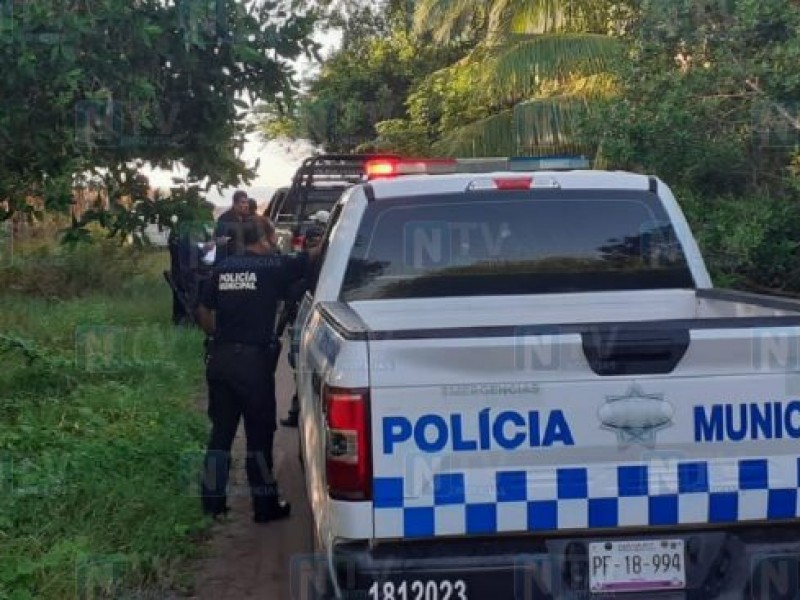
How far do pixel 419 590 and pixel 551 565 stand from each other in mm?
432

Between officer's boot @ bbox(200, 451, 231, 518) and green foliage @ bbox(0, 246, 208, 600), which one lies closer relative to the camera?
green foliage @ bbox(0, 246, 208, 600)

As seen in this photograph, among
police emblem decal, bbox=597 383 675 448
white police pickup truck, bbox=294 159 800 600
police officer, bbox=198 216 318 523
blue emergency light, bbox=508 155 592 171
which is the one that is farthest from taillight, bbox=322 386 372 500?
blue emergency light, bbox=508 155 592 171

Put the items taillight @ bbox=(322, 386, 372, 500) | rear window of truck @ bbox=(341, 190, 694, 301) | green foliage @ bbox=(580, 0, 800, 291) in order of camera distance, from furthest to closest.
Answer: green foliage @ bbox=(580, 0, 800, 291) < rear window of truck @ bbox=(341, 190, 694, 301) < taillight @ bbox=(322, 386, 372, 500)

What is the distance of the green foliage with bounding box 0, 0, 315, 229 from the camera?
6.43 m

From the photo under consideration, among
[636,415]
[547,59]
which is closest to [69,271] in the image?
[547,59]

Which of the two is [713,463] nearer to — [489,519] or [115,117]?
[489,519]

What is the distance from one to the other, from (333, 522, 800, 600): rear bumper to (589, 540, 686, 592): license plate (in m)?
0.02

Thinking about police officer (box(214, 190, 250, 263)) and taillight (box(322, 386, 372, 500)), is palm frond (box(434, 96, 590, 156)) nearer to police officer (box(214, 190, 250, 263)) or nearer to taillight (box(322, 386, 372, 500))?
police officer (box(214, 190, 250, 263))

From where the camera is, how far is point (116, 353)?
1151 centimetres

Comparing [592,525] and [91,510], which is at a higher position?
[592,525]

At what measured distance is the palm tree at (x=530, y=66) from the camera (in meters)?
16.5

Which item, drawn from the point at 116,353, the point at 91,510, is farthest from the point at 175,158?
the point at 116,353

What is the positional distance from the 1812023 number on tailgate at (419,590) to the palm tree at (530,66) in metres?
12.0

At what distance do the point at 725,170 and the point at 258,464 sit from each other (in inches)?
230
